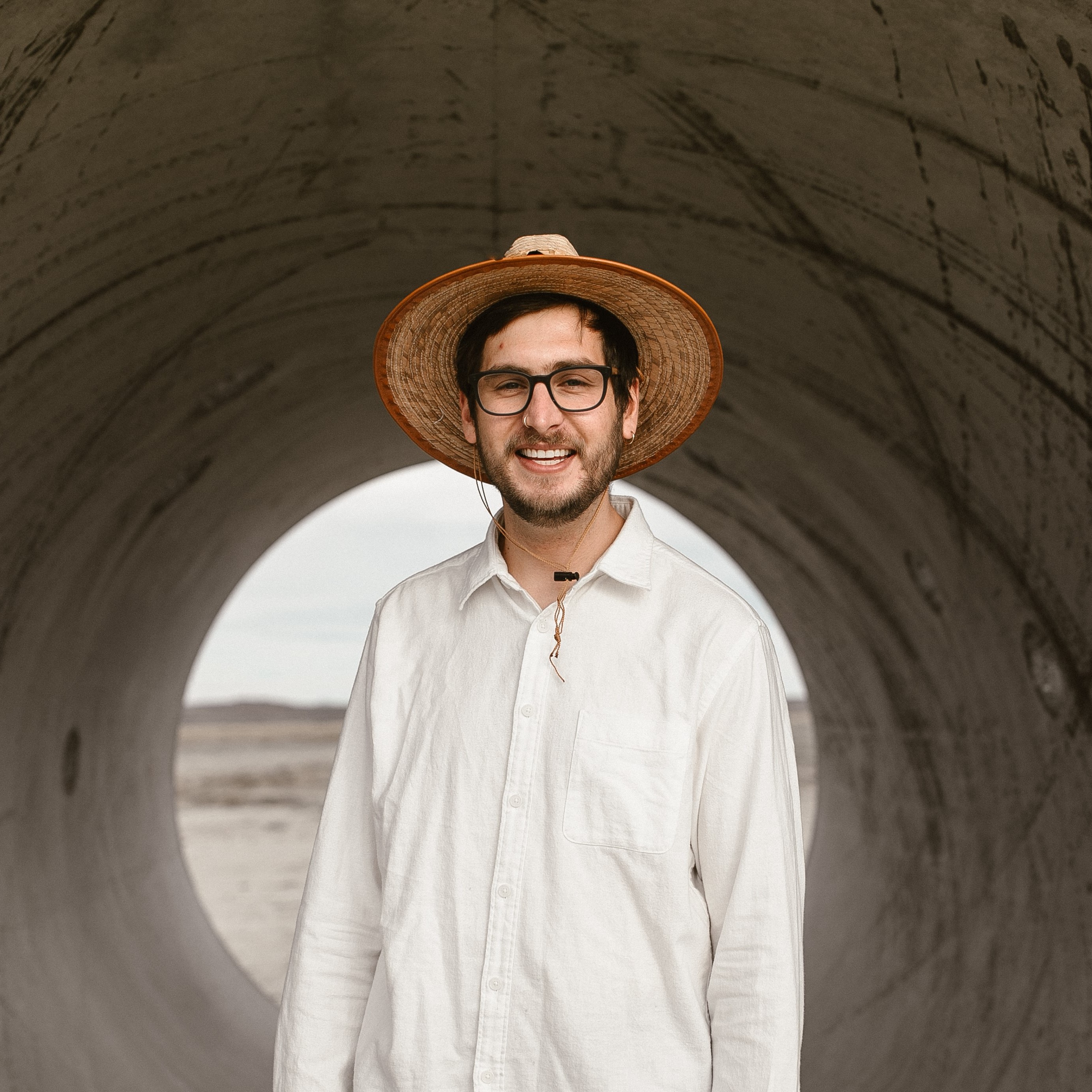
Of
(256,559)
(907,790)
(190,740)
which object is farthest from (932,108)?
(190,740)

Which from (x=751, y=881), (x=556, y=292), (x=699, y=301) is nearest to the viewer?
(x=751, y=881)

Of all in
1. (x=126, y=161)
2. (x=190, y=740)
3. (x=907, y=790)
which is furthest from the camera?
(x=190, y=740)

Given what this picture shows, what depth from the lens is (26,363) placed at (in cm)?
363

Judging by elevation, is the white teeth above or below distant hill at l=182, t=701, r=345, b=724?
below

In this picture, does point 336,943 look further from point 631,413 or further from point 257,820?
point 257,820

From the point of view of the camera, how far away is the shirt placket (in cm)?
199

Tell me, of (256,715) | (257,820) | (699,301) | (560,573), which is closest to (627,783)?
(560,573)

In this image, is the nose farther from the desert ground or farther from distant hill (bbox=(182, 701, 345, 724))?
distant hill (bbox=(182, 701, 345, 724))

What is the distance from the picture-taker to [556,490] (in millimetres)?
2225

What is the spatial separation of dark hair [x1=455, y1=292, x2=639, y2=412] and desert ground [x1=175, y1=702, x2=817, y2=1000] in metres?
5.58

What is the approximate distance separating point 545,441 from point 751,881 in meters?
0.87

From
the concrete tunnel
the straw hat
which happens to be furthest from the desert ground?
the straw hat

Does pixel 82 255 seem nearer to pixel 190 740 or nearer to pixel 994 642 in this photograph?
pixel 994 642

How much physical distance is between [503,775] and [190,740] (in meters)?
40.2
